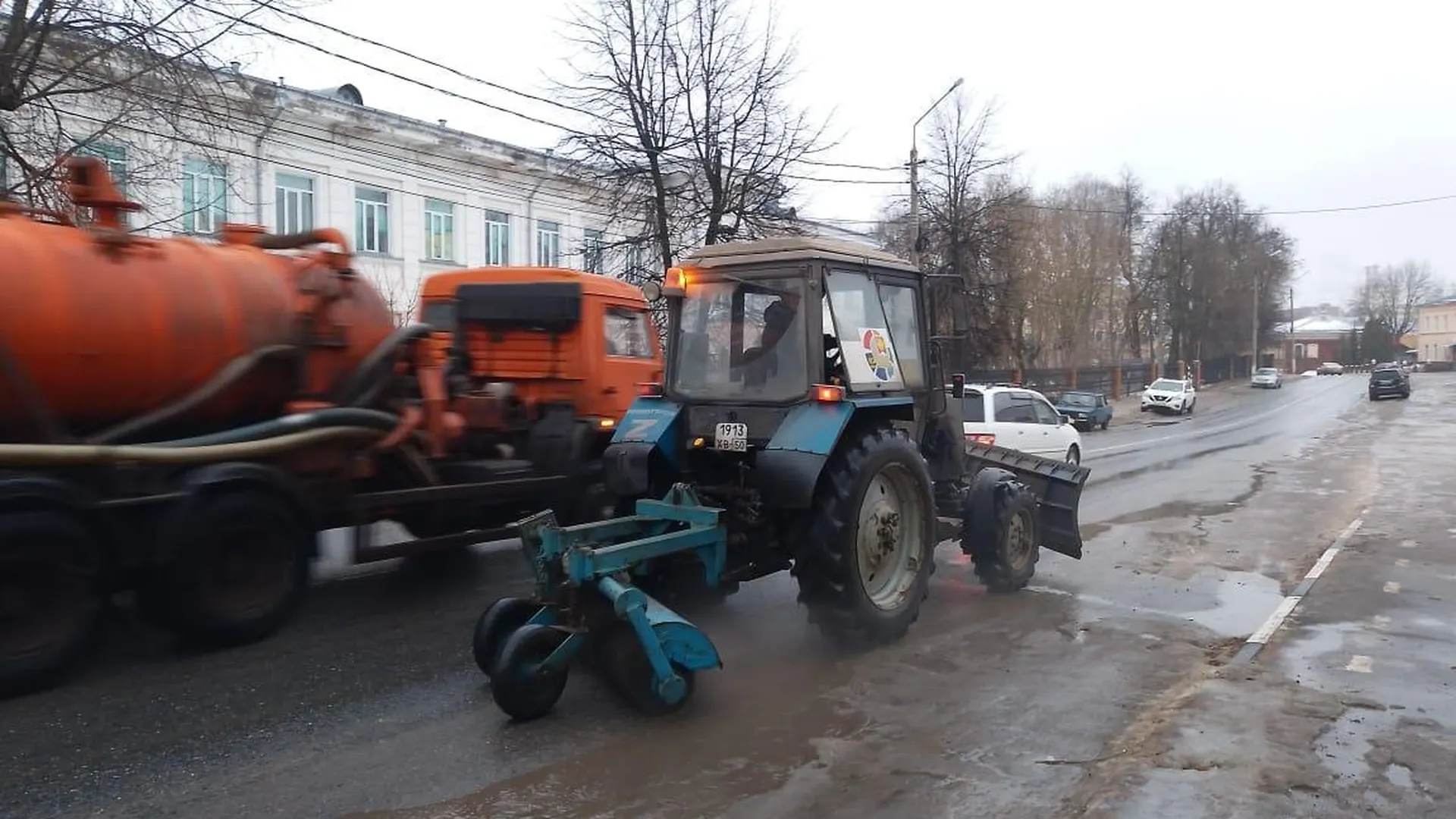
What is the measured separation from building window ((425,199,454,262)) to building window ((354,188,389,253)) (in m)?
1.28

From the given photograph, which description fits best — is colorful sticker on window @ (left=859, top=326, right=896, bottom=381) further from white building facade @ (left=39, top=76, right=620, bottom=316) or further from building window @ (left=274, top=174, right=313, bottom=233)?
building window @ (left=274, top=174, right=313, bottom=233)

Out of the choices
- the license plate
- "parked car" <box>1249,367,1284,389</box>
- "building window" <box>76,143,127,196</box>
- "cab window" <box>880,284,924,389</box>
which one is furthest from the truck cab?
"parked car" <box>1249,367,1284,389</box>

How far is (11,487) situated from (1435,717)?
772cm

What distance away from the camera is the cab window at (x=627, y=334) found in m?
10.4

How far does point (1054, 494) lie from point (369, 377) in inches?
232

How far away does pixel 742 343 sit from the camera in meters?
7.30

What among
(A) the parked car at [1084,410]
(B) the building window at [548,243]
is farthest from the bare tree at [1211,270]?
(B) the building window at [548,243]

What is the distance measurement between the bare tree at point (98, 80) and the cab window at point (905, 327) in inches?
359

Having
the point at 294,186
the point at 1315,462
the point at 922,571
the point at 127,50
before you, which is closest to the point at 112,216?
the point at 922,571

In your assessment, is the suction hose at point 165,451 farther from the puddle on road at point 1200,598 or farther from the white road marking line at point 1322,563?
the white road marking line at point 1322,563

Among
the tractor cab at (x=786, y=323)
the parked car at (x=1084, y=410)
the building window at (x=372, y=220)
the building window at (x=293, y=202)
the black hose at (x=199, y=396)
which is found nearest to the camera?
the black hose at (x=199, y=396)

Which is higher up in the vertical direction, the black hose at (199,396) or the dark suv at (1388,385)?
the black hose at (199,396)

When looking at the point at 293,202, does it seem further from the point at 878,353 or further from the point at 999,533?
the point at 999,533

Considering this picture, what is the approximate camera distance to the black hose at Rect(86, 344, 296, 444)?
669cm
